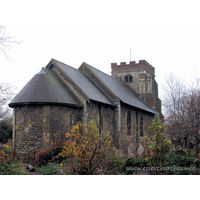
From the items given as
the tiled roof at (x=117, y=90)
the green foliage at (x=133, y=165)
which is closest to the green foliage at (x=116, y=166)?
the green foliage at (x=133, y=165)

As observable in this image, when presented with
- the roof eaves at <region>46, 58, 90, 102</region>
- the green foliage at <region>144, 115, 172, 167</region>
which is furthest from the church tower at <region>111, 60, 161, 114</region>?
the green foliage at <region>144, 115, 172, 167</region>

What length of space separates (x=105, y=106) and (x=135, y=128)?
608 cm

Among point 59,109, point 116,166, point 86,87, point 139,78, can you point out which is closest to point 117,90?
point 86,87

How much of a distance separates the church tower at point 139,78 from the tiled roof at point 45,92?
16.7m

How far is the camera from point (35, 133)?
16781 mm

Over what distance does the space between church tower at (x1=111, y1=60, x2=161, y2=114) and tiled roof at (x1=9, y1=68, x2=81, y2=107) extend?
16727 mm

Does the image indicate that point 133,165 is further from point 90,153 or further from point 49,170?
point 49,170

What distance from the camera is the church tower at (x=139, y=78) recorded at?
112 ft

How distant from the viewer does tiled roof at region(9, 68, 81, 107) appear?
1698 centimetres

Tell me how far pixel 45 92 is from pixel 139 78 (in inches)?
789

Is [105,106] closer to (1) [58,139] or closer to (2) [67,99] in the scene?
(2) [67,99]

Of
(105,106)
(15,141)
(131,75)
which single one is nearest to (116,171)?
(15,141)

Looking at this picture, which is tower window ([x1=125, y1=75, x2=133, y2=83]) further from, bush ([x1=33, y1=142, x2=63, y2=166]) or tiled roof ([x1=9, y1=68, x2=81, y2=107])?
bush ([x1=33, y1=142, x2=63, y2=166])

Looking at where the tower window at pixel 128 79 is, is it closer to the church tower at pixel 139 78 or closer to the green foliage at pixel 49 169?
the church tower at pixel 139 78
